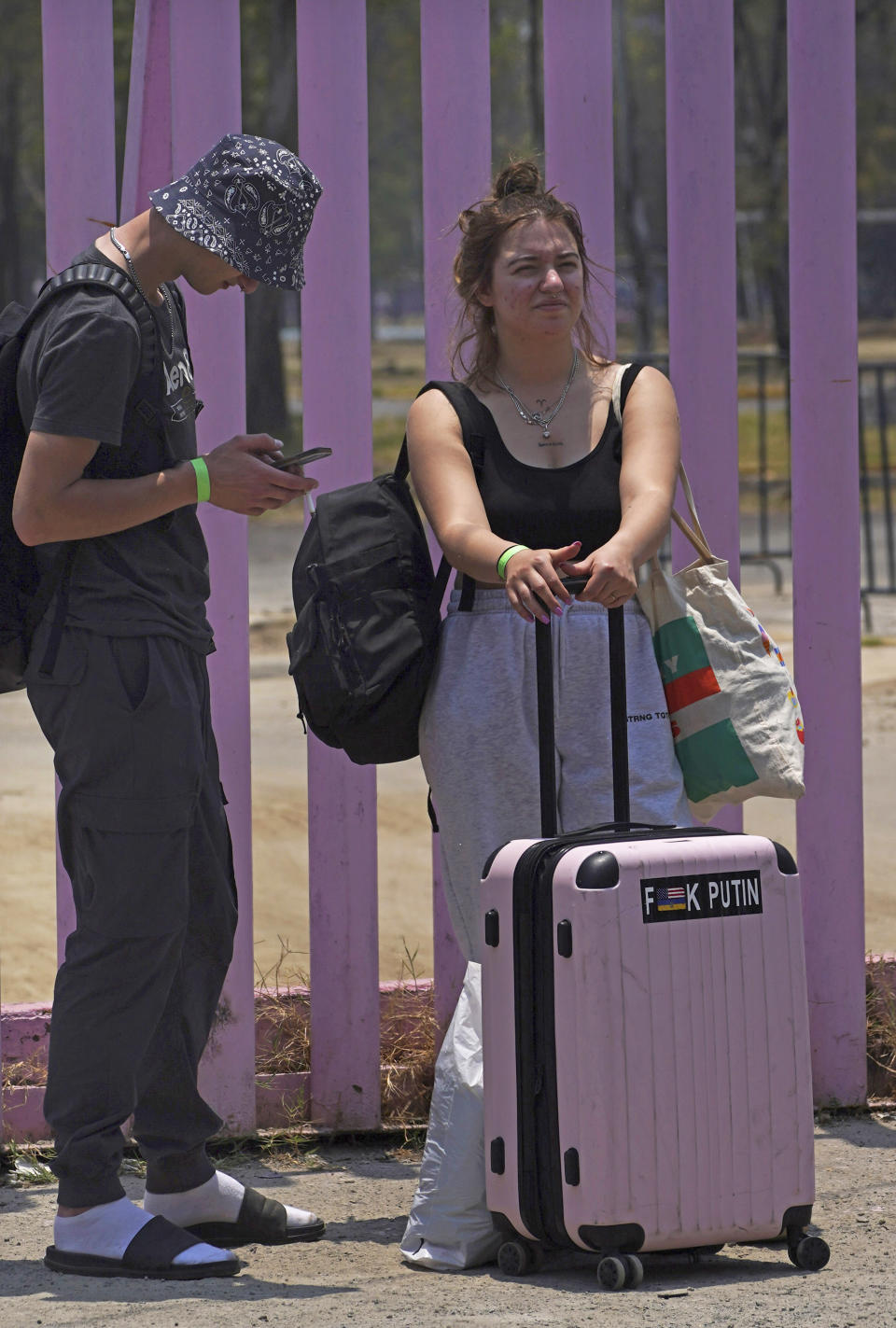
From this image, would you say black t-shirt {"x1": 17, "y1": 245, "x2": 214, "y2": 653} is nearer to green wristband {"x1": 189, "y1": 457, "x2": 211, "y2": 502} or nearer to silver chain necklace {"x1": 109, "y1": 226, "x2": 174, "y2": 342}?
silver chain necklace {"x1": 109, "y1": 226, "x2": 174, "y2": 342}

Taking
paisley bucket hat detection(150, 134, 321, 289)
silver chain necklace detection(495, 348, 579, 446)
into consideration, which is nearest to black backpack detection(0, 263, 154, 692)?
paisley bucket hat detection(150, 134, 321, 289)

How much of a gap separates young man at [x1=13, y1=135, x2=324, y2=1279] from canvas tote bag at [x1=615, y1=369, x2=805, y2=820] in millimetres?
701

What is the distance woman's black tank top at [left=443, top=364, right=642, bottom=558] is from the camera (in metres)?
3.09

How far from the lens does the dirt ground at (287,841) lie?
16.6 feet

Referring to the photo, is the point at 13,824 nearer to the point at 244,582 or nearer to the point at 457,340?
the point at 244,582

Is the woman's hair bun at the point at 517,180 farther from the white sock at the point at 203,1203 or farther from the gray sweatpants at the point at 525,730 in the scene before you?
the white sock at the point at 203,1203

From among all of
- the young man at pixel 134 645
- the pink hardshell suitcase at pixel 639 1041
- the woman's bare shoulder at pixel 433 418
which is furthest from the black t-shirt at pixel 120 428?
the pink hardshell suitcase at pixel 639 1041

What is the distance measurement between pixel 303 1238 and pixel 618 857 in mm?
1004

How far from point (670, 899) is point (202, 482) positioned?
0.98 meters

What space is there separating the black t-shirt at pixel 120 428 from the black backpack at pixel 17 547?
25 mm

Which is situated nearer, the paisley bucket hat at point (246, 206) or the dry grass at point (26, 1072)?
the paisley bucket hat at point (246, 206)

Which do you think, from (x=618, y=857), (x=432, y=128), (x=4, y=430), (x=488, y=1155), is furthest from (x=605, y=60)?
(x=488, y=1155)

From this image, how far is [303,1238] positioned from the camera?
3.29m

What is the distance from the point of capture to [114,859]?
2990mm
